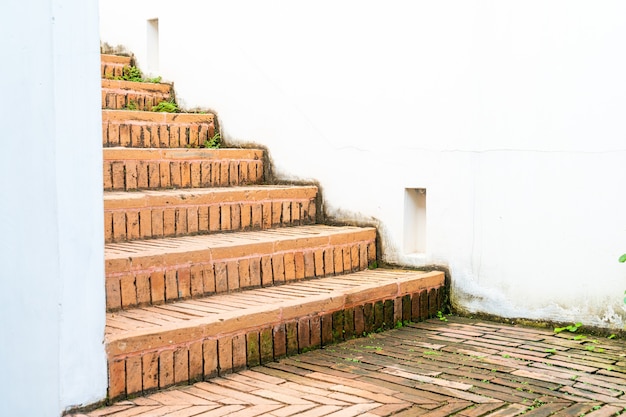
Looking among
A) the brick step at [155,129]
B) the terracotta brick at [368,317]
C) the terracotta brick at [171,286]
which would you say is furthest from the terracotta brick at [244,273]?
the brick step at [155,129]

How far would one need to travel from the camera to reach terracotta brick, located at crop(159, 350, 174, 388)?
3199mm

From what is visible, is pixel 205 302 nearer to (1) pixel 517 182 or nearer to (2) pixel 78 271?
(2) pixel 78 271

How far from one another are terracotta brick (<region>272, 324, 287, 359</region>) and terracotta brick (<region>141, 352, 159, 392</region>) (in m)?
0.68

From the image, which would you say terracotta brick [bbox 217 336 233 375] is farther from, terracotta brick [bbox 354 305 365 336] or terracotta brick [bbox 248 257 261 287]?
terracotta brick [bbox 354 305 365 336]

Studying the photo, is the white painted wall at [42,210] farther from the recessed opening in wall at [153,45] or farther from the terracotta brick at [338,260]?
the recessed opening in wall at [153,45]

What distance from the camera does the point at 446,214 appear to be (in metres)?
4.83

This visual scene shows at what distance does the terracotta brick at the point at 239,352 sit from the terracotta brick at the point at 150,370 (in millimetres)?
424

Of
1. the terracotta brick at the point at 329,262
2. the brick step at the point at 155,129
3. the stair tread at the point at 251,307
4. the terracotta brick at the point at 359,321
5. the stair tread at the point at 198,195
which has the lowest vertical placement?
the terracotta brick at the point at 359,321

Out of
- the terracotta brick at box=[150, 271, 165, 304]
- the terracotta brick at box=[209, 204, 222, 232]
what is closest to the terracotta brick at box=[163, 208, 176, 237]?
the terracotta brick at box=[209, 204, 222, 232]

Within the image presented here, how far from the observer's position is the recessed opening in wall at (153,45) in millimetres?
6891

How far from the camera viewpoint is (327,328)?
400cm

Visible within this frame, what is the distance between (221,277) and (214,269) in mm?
67

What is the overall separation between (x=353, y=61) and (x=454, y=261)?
4.98 feet

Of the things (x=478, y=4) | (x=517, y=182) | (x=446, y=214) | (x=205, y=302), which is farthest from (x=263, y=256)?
(x=478, y=4)
